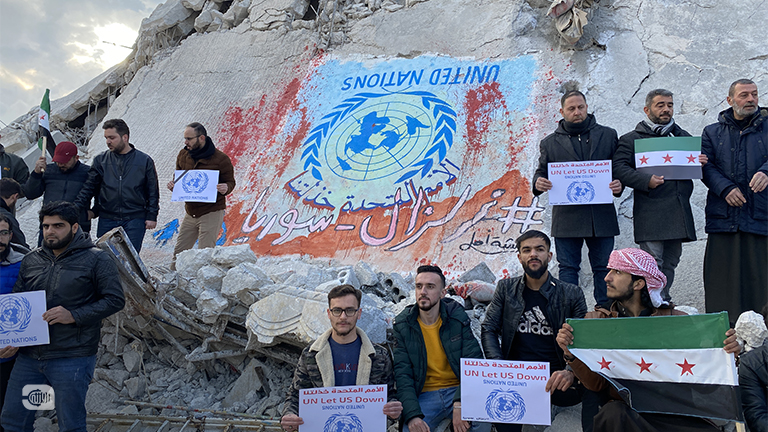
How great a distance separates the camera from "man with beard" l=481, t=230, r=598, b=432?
11.7 ft

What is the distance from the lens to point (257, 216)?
28.1 ft

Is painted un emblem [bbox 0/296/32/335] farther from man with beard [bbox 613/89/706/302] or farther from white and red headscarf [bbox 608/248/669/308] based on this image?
man with beard [bbox 613/89/706/302]

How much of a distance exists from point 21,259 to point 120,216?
5.74ft

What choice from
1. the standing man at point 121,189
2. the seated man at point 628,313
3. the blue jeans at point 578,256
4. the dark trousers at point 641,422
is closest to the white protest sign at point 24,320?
the standing man at point 121,189

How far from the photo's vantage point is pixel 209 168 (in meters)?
6.21

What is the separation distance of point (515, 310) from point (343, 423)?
4.03 feet

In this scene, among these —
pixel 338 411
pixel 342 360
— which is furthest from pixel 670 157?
pixel 338 411

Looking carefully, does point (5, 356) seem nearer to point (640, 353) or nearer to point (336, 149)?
point (640, 353)

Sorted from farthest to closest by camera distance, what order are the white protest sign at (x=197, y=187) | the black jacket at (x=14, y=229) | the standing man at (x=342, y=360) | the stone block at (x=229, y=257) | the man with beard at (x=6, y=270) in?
1. the white protest sign at (x=197, y=187)
2. the stone block at (x=229, y=257)
3. the black jacket at (x=14, y=229)
4. the man with beard at (x=6, y=270)
5. the standing man at (x=342, y=360)

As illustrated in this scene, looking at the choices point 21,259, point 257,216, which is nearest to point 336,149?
point 257,216

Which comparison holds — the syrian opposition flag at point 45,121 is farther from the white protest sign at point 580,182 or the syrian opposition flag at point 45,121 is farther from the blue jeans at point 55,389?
the white protest sign at point 580,182

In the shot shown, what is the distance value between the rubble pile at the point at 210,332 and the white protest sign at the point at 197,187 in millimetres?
851

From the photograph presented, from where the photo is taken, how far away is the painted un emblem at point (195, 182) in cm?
607

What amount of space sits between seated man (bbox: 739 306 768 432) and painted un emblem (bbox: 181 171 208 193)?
4.87m
